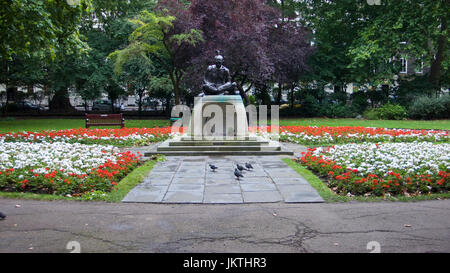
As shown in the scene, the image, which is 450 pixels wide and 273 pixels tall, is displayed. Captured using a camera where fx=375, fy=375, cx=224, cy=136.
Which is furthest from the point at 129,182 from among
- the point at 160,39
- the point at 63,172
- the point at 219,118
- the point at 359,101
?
the point at 359,101

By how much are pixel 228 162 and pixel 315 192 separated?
2.89 meters

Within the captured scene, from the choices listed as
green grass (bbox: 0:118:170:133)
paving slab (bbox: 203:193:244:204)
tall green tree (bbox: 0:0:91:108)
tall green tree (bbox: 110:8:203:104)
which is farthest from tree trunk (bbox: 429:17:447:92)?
paving slab (bbox: 203:193:244:204)

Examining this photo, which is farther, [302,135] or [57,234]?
[302,135]

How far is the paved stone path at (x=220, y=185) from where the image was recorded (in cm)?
574

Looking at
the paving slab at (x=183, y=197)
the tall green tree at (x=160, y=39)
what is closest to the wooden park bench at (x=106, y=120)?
the tall green tree at (x=160, y=39)

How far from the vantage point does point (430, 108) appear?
22828 mm

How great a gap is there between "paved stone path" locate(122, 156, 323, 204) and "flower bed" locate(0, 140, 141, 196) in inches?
24.2

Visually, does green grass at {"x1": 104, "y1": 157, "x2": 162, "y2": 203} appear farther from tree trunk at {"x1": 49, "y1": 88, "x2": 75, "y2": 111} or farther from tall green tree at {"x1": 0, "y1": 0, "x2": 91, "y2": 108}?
tree trunk at {"x1": 49, "y1": 88, "x2": 75, "y2": 111}

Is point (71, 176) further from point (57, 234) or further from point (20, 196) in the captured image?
point (57, 234)

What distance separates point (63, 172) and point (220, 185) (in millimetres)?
2808

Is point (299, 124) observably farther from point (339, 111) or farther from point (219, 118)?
point (219, 118)

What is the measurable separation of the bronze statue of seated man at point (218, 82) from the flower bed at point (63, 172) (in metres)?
3.86

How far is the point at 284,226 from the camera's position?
4.52 meters

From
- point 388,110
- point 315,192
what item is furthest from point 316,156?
point 388,110
